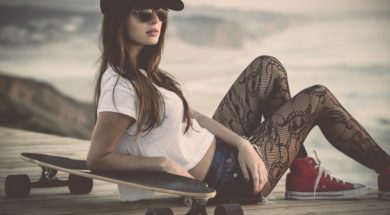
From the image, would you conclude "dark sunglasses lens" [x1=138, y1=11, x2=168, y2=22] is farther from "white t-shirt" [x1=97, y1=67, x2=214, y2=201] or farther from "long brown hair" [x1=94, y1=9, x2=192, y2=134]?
"white t-shirt" [x1=97, y1=67, x2=214, y2=201]

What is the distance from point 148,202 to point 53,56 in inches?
473

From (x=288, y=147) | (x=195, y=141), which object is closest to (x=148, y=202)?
(x=195, y=141)

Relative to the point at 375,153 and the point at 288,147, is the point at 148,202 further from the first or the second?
the point at 375,153

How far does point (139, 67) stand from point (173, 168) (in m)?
0.52

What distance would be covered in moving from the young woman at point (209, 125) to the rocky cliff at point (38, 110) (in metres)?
8.01

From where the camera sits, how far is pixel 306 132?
11.1ft

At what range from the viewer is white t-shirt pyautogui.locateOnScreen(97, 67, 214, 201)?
9.34 feet

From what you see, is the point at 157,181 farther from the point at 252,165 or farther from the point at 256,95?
the point at 256,95

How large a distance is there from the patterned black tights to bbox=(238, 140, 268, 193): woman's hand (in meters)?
0.16

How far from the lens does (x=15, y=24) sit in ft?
48.2

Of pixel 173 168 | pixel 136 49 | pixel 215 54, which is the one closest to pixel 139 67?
pixel 136 49

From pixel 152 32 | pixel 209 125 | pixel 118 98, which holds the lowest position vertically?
pixel 209 125

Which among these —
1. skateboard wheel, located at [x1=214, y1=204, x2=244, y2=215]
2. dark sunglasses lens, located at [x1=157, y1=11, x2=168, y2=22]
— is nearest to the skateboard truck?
dark sunglasses lens, located at [x1=157, y1=11, x2=168, y2=22]

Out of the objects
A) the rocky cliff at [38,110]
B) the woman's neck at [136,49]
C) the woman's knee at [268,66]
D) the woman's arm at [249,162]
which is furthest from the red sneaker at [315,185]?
the rocky cliff at [38,110]
